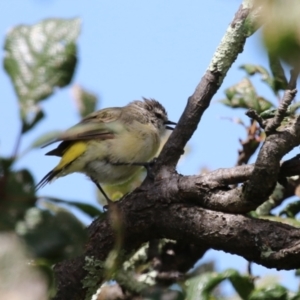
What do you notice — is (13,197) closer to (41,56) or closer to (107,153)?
(41,56)

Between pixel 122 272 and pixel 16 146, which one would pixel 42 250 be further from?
Result: pixel 122 272

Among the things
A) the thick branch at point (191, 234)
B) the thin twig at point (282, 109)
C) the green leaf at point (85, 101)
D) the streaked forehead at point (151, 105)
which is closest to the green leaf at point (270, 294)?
the thick branch at point (191, 234)

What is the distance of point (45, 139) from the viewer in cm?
96

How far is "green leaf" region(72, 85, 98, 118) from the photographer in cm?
111

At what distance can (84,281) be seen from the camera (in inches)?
117

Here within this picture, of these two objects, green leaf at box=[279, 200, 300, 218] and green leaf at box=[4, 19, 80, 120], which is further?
green leaf at box=[279, 200, 300, 218]

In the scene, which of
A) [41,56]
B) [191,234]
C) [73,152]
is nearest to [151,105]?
[73,152]

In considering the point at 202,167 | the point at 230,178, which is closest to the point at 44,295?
the point at 230,178

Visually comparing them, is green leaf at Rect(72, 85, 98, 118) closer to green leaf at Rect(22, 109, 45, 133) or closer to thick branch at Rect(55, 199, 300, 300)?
green leaf at Rect(22, 109, 45, 133)

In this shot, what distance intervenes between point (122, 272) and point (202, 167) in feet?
3.94

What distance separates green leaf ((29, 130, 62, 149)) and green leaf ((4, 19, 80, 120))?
56 millimetres

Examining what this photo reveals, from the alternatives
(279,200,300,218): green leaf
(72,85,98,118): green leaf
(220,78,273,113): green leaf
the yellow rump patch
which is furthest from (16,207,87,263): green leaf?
the yellow rump patch

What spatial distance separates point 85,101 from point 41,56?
0.16 metres

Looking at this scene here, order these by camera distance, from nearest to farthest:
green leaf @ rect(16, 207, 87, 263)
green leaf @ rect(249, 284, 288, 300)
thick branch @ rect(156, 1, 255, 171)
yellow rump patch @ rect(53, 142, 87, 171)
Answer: green leaf @ rect(16, 207, 87, 263) < green leaf @ rect(249, 284, 288, 300) < thick branch @ rect(156, 1, 255, 171) < yellow rump patch @ rect(53, 142, 87, 171)
